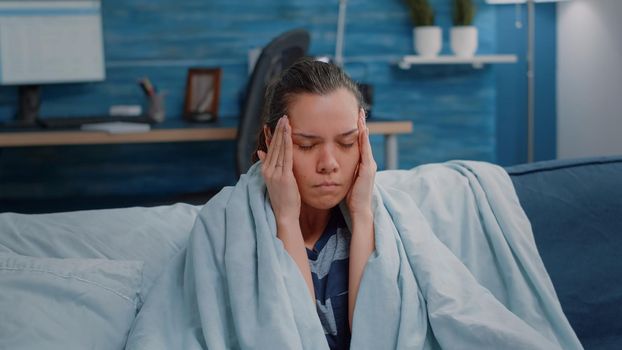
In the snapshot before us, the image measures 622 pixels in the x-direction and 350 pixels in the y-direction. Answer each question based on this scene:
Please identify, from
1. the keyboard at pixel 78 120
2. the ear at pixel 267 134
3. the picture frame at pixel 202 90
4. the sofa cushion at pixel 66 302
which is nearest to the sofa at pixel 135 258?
the sofa cushion at pixel 66 302

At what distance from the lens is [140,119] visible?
3520mm

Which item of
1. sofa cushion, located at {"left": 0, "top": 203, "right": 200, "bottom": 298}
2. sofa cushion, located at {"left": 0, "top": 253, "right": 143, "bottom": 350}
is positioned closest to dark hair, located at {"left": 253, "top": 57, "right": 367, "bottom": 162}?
sofa cushion, located at {"left": 0, "top": 203, "right": 200, "bottom": 298}

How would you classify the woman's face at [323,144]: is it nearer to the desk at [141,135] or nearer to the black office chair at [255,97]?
the black office chair at [255,97]

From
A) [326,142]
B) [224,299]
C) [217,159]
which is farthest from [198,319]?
[217,159]

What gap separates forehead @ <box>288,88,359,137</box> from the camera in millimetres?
1557

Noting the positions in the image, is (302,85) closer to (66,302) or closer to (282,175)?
(282,175)

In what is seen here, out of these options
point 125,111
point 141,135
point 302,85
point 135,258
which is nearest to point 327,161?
point 302,85

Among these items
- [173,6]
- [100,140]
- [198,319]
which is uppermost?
[173,6]

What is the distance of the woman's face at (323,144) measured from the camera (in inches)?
61.2

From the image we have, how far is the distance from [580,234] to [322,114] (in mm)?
680

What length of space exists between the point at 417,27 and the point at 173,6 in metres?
1.07

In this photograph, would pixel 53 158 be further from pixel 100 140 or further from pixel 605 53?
pixel 605 53

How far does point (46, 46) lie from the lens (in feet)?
12.1

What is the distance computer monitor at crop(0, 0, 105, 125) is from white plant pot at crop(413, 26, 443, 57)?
1.37m
